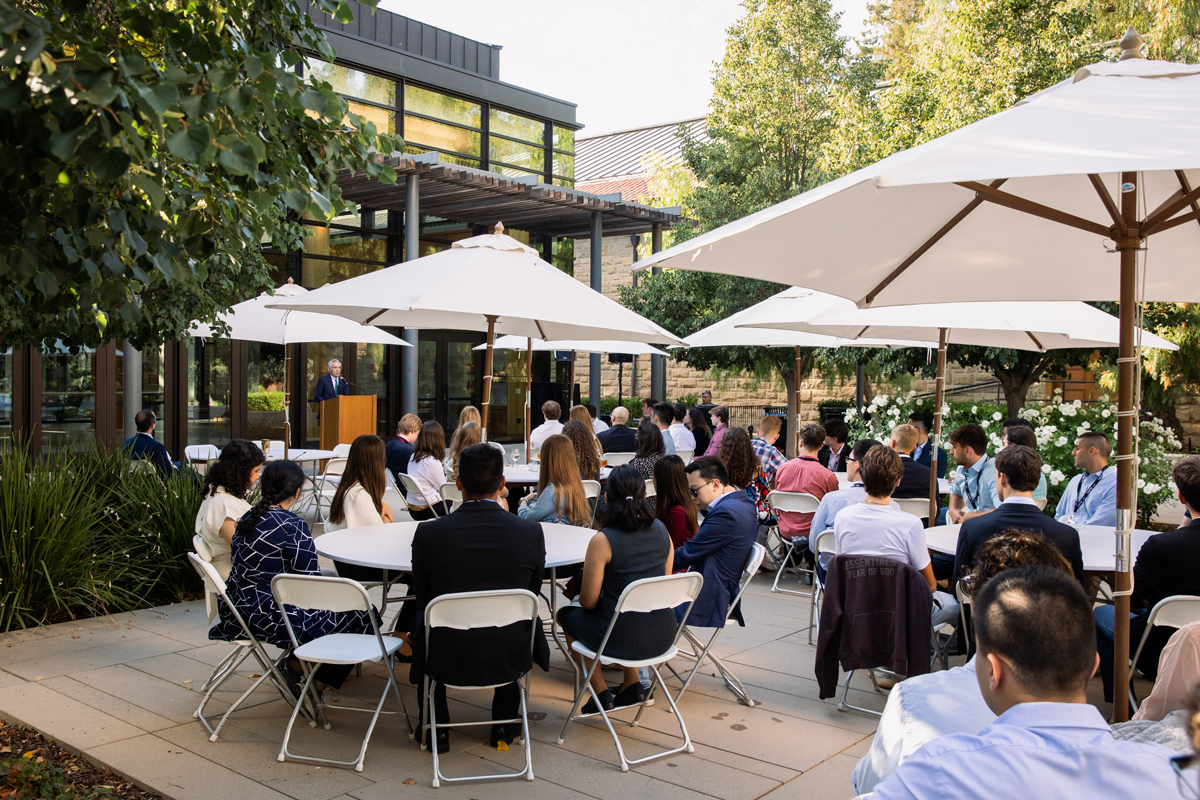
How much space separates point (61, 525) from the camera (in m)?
5.93

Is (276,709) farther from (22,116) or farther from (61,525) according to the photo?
(22,116)

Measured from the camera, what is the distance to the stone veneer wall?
71.4 ft

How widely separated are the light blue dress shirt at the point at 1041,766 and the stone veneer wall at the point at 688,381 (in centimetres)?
1957

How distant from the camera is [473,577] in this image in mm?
3768

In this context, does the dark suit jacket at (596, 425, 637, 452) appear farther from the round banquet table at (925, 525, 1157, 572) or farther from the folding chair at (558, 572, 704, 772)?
the folding chair at (558, 572, 704, 772)

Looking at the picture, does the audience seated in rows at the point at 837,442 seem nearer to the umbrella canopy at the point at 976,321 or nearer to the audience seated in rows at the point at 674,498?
→ the umbrella canopy at the point at 976,321

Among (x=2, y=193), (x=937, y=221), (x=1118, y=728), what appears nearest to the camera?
(x=2, y=193)

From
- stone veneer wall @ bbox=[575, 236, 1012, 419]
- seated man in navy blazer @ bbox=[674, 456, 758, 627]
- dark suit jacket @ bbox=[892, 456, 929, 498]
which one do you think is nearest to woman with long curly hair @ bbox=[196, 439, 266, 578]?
seated man in navy blazer @ bbox=[674, 456, 758, 627]

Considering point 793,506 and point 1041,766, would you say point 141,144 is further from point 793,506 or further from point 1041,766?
point 793,506

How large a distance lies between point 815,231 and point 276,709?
11.3ft

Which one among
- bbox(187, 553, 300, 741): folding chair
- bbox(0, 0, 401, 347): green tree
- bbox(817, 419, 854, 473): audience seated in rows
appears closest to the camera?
bbox(0, 0, 401, 347): green tree

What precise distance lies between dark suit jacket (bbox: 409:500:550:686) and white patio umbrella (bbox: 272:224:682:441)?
1741 millimetres

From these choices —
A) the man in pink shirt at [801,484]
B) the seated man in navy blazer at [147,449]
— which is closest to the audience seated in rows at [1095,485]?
the man in pink shirt at [801,484]

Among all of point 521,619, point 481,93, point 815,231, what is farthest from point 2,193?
point 481,93
